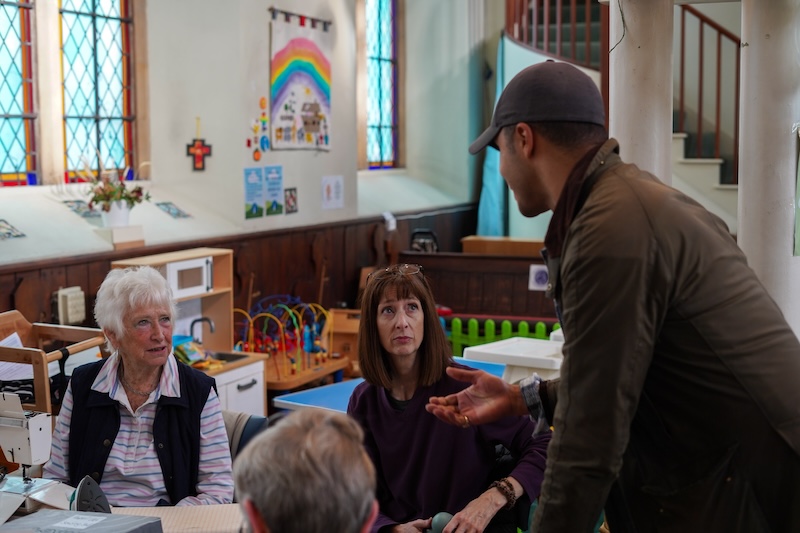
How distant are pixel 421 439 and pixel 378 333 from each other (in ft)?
1.17

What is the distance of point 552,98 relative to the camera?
192 cm

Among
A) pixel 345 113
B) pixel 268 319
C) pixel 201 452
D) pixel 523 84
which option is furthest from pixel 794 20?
pixel 345 113

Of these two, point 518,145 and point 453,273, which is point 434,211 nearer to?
point 453,273

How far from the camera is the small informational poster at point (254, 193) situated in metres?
7.13

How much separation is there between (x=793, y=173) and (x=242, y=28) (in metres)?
4.17

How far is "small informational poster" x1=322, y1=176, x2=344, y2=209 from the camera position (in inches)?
322

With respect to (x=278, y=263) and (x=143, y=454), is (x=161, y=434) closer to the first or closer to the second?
(x=143, y=454)

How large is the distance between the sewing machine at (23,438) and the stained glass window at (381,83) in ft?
25.1

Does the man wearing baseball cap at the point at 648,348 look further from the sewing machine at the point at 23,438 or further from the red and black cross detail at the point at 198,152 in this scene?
the red and black cross detail at the point at 198,152

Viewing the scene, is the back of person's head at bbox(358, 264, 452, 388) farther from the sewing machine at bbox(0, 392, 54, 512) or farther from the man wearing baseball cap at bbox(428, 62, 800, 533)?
the man wearing baseball cap at bbox(428, 62, 800, 533)

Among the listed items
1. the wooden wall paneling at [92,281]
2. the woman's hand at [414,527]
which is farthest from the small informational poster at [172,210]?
the woman's hand at [414,527]

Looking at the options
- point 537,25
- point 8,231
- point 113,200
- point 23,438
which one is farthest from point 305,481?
point 537,25

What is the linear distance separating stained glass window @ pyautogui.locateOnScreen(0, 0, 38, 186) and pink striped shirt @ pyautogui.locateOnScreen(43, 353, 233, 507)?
11.0ft

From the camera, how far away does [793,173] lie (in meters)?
3.96
